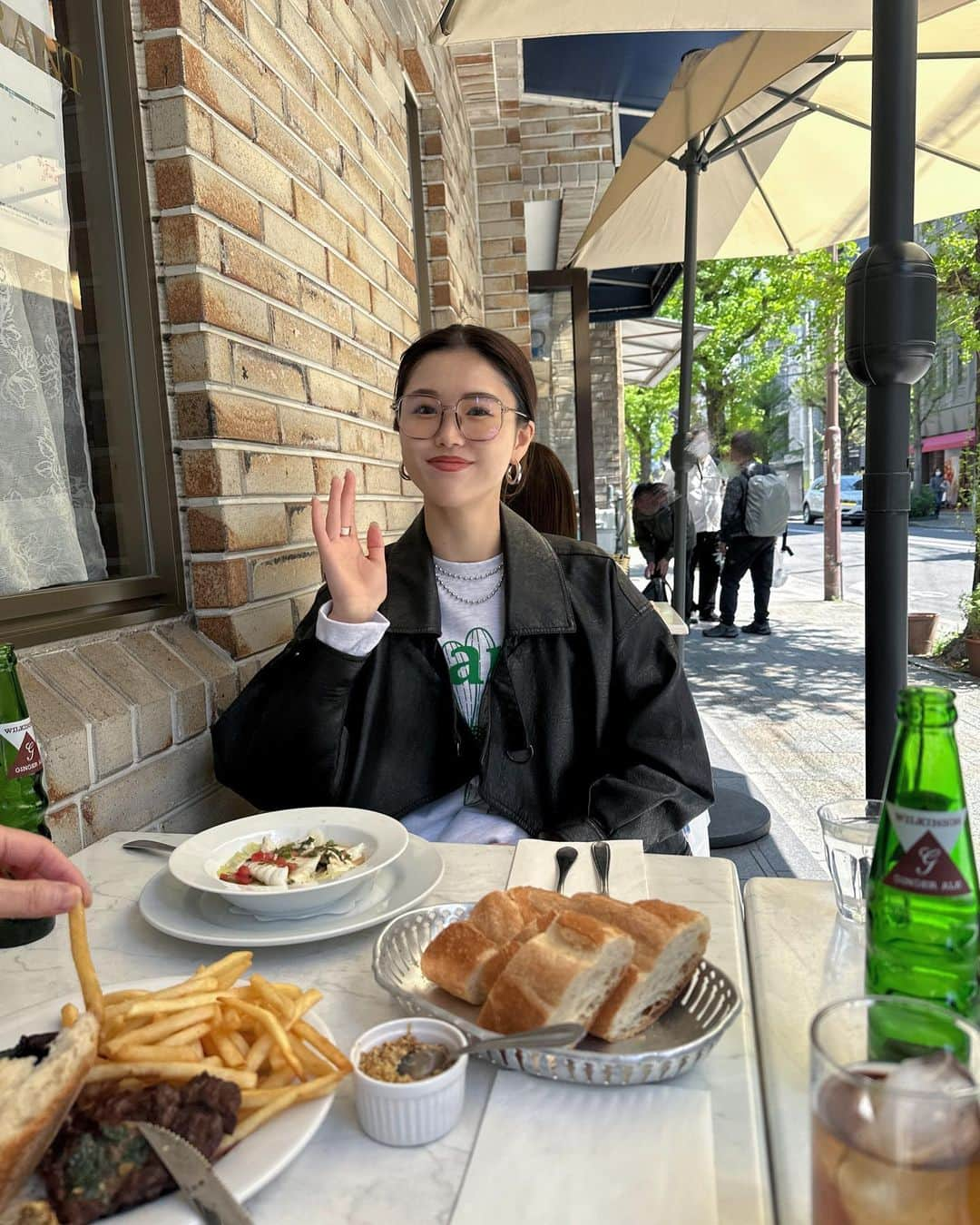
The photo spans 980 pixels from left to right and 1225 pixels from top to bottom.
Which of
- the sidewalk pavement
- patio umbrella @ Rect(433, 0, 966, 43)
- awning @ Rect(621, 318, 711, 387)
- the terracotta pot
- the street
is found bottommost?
the sidewalk pavement

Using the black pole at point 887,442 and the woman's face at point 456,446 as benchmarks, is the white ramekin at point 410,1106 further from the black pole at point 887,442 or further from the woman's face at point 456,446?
the woman's face at point 456,446

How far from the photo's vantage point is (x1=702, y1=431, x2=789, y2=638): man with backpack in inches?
354

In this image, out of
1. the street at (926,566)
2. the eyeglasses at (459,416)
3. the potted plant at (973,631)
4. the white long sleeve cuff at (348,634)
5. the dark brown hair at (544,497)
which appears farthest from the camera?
the street at (926,566)

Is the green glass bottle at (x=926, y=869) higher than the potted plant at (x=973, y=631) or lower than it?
higher

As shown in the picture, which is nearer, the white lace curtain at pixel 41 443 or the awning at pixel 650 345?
the white lace curtain at pixel 41 443

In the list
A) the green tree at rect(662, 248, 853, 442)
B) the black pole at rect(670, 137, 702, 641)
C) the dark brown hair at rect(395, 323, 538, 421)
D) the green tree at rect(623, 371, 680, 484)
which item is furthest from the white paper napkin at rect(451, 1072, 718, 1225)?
the green tree at rect(623, 371, 680, 484)

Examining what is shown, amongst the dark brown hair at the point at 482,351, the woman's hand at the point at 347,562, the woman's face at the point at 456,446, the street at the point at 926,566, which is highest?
the dark brown hair at the point at 482,351

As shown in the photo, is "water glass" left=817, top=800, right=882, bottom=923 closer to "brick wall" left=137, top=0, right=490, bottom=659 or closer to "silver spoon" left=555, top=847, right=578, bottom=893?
"silver spoon" left=555, top=847, right=578, bottom=893

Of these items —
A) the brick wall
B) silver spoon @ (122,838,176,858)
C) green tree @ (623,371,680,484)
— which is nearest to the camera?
silver spoon @ (122,838,176,858)

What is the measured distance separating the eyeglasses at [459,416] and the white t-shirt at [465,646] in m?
0.31

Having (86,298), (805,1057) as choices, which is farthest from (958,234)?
(805,1057)

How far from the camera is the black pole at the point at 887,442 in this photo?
1581 millimetres

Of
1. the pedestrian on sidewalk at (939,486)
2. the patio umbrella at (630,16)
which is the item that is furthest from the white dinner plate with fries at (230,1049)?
the pedestrian on sidewalk at (939,486)

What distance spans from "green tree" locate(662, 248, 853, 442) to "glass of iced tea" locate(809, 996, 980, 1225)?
38.2 feet
